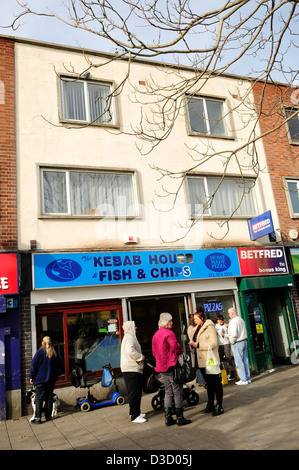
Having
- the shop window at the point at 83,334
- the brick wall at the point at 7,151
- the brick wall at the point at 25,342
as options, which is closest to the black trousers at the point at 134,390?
the shop window at the point at 83,334

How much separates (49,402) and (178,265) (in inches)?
177

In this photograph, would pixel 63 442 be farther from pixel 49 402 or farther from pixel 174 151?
pixel 174 151

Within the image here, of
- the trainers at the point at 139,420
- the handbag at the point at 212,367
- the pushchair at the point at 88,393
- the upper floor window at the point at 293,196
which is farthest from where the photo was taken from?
the upper floor window at the point at 293,196

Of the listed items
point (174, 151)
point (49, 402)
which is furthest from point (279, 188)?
point (49, 402)

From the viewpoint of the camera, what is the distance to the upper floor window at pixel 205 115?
11734 millimetres

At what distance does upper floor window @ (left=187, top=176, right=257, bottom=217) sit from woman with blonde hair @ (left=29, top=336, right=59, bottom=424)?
5.51m

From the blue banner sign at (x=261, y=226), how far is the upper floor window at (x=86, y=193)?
11.8 feet

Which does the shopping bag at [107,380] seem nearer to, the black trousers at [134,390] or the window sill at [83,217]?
the black trousers at [134,390]

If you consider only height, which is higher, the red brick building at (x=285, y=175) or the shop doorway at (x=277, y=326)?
the red brick building at (x=285, y=175)

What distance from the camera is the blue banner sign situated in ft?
34.4

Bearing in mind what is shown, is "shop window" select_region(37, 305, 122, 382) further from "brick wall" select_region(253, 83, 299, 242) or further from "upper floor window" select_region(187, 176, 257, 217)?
"brick wall" select_region(253, 83, 299, 242)

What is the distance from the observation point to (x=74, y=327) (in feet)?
29.4

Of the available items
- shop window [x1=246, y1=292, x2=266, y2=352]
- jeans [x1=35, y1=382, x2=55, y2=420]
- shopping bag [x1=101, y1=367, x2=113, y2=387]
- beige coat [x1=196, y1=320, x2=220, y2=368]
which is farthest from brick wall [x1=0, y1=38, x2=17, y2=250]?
shop window [x1=246, y1=292, x2=266, y2=352]

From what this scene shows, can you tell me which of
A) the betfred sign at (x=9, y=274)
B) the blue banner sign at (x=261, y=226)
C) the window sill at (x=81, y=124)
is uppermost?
the window sill at (x=81, y=124)
